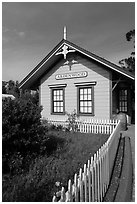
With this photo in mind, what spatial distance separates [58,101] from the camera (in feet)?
47.7

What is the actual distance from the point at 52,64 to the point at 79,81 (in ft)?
8.93

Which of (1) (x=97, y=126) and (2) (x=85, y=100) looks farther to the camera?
(2) (x=85, y=100)

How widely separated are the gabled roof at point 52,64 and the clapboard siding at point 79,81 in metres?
0.49

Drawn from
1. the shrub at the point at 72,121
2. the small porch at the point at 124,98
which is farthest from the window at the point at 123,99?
the shrub at the point at 72,121

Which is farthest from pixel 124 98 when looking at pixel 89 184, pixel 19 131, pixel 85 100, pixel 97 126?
pixel 89 184

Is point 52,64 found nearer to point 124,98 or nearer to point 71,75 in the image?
point 71,75

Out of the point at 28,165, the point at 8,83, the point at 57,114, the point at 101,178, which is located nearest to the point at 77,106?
the point at 57,114

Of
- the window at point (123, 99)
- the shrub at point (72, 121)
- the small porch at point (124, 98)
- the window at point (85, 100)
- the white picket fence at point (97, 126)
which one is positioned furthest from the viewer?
the window at point (123, 99)

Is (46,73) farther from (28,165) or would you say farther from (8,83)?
(8,83)

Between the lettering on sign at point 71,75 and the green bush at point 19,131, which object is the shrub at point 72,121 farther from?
the green bush at point 19,131

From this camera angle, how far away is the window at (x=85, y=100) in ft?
42.8

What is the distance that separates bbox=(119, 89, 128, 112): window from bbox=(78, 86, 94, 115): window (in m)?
3.79

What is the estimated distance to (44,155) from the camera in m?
5.90

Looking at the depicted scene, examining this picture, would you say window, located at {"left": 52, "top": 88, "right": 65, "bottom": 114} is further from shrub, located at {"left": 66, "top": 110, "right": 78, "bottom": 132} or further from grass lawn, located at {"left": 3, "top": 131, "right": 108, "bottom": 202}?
grass lawn, located at {"left": 3, "top": 131, "right": 108, "bottom": 202}
